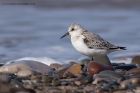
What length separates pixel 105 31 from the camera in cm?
1384

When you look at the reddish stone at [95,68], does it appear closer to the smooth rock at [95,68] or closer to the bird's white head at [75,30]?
the smooth rock at [95,68]

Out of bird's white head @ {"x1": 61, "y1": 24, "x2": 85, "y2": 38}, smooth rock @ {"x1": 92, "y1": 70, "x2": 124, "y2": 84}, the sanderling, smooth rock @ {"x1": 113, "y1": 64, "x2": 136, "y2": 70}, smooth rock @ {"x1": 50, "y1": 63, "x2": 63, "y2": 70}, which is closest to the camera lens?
smooth rock @ {"x1": 92, "y1": 70, "x2": 124, "y2": 84}

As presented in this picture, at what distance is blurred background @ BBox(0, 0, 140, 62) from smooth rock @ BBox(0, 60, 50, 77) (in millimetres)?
1378

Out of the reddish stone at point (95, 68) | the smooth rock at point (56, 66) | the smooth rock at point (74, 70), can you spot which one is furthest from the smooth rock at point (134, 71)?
the smooth rock at point (56, 66)

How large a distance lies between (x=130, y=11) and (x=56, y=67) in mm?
7876

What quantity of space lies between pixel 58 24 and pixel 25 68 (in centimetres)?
553

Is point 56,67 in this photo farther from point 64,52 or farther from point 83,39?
point 64,52

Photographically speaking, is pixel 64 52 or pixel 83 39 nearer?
pixel 83 39

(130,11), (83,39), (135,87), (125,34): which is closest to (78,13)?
(130,11)

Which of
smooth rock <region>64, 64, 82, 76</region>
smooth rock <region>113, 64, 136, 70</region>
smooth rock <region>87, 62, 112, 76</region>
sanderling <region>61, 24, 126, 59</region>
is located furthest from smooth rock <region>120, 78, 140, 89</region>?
sanderling <region>61, 24, 126, 59</region>

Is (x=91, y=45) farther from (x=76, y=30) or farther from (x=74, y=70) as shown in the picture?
(x=74, y=70)

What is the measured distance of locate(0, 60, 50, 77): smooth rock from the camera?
895 centimetres

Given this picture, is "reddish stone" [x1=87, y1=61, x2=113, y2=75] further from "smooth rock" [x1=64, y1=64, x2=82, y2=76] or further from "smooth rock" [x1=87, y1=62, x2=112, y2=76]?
"smooth rock" [x1=64, y1=64, x2=82, y2=76]

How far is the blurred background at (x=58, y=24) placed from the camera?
11.7 metres
